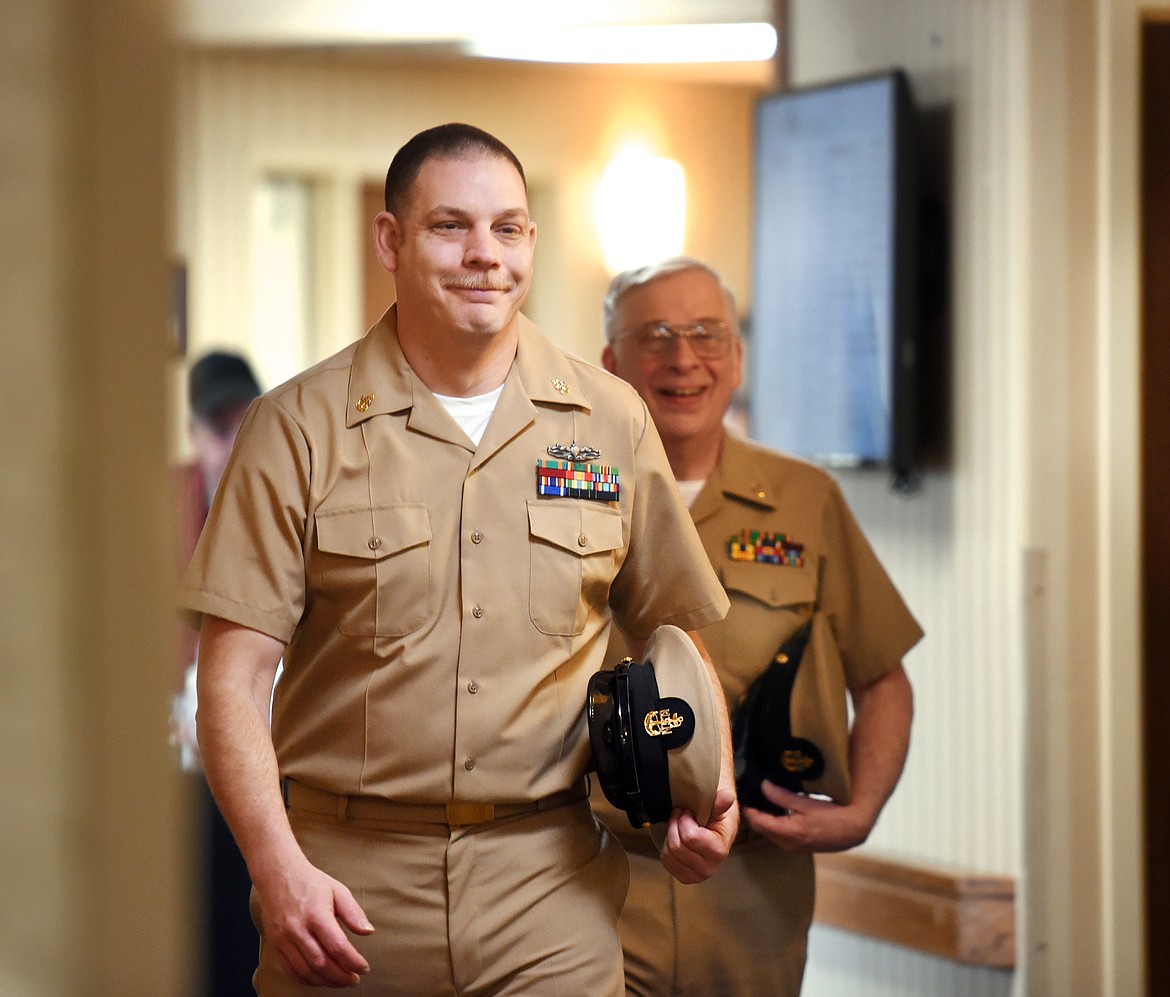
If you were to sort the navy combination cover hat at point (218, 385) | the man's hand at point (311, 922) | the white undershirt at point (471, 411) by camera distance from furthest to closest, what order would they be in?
the navy combination cover hat at point (218, 385), the white undershirt at point (471, 411), the man's hand at point (311, 922)

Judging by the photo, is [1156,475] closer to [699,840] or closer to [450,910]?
[699,840]

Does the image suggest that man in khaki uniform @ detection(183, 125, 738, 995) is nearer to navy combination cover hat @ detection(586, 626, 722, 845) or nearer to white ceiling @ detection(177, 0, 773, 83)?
navy combination cover hat @ detection(586, 626, 722, 845)

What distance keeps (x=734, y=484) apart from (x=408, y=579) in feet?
2.51

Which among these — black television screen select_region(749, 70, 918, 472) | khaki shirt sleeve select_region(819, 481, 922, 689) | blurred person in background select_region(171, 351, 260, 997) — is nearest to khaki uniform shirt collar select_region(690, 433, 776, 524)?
khaki shirt sleeve select_region(819, 481, 922, 689)

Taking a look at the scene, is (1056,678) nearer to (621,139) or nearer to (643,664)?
(643,664)

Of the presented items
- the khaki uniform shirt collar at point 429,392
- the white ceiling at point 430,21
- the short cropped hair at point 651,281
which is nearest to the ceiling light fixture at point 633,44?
the white ceiling at point 430,21

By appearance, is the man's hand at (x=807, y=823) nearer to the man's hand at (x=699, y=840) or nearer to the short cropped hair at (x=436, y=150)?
the man's hand at (x=699, y=840)

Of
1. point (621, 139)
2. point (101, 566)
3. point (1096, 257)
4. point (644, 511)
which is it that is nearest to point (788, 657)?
point (644, 511)

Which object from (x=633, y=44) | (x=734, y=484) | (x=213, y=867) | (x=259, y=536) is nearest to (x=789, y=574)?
(x=734, y=484)

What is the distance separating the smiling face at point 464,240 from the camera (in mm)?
1707

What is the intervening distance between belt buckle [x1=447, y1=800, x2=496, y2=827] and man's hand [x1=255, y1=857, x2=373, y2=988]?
0.57ft

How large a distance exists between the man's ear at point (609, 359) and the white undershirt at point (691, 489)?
0.67 feet

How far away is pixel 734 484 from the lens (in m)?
2.33

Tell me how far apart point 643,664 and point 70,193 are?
1.26 meters
